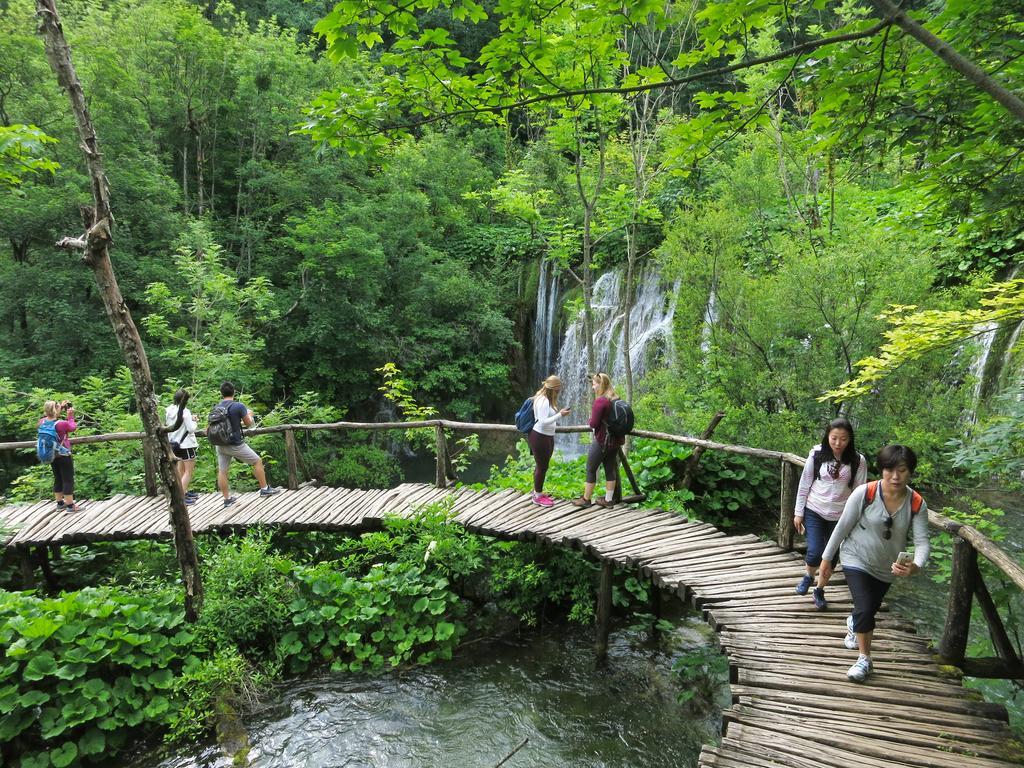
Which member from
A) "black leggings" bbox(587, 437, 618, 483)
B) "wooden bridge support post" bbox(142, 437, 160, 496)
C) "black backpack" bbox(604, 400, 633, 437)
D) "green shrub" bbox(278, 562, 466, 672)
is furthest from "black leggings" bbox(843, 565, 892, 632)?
"wooden bridge support post" bbox(142, 437, 160, 496)

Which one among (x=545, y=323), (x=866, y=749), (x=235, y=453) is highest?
(x=545, y=323)

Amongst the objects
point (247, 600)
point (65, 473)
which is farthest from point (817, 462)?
point (65, 473)

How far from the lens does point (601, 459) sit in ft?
22.2

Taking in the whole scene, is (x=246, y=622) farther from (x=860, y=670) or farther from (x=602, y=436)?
(x=860, y=670)

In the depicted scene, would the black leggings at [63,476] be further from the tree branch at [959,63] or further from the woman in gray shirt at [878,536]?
the tree branch at [959,63]

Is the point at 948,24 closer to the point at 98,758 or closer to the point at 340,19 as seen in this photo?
the point at 340,19

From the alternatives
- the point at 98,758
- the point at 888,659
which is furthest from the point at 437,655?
the point at 888,659

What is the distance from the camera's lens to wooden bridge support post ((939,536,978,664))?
12.8 feet

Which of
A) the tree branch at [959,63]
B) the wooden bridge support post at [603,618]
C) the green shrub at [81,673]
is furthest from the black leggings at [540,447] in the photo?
the tree branch at [959,63]

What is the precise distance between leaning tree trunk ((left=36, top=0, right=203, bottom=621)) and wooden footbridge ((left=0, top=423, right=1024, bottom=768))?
2.13 metres

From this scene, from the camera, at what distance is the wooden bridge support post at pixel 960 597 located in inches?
154

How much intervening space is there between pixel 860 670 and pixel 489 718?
3.27m

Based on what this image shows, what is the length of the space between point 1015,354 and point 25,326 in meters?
19.9

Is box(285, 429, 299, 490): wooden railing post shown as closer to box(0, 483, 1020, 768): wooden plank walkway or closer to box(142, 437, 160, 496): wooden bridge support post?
box(0, 483, 1020, 768): wooden plank walkway
